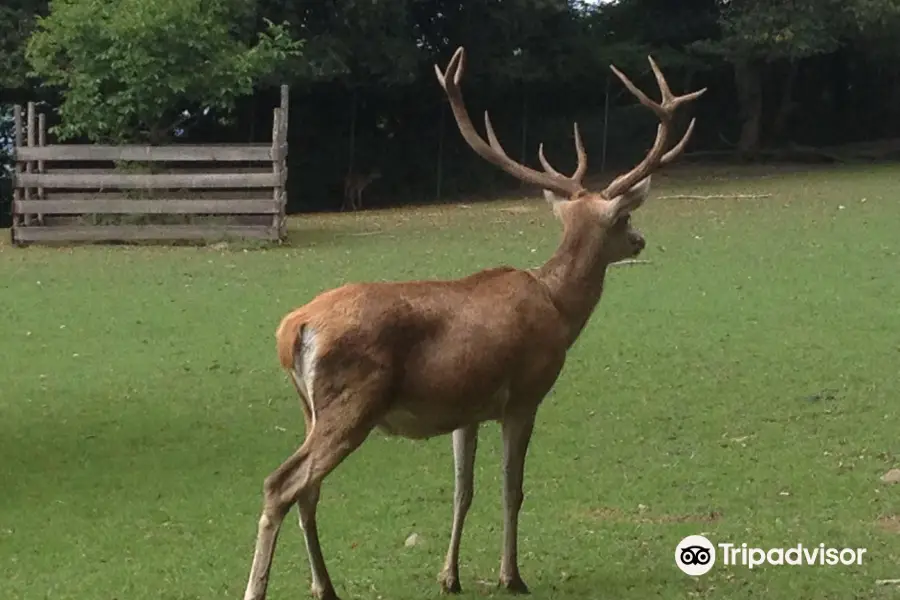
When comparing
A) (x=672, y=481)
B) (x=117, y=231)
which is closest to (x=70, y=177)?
(x=117, y=231)

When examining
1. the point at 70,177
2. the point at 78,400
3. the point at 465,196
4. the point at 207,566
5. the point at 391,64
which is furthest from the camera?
the point at 465,196

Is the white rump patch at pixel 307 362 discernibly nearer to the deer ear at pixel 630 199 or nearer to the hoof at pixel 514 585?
the hoof at pixel 514 585

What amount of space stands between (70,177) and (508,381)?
14.6 meters

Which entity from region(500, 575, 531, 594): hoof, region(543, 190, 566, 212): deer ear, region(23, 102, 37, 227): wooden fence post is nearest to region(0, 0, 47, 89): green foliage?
region(23, 102, 37, 227): wooden fence post

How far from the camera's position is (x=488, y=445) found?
8.16 meters

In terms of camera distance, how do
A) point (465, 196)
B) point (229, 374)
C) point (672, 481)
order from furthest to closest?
point (465, 196), point (229, 374), point (672, 481)

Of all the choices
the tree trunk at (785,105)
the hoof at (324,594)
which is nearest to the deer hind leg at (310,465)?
the hoof at (324,594)

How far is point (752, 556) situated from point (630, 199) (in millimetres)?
1548

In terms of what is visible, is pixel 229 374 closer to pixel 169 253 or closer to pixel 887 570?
pixel 887 570

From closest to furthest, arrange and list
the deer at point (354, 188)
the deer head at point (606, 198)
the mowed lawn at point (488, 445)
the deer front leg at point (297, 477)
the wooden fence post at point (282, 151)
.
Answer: the deer front leg at point (297, 477) → the mowed lawn at point (488, 445) → the deer head at point (606, 198) → the wooden fence post at point (282, 151) → the deer at point (354, 188)

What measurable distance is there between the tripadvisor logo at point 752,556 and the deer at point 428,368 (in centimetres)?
74

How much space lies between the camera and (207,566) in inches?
237

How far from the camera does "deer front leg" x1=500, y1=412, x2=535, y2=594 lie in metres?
5.52

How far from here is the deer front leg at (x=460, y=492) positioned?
5547mm
